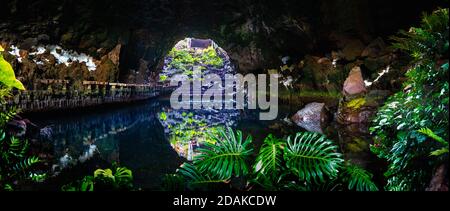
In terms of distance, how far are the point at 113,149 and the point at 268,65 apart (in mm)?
14993

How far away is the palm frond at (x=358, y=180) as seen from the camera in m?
1.74

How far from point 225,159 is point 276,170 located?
0.34 m

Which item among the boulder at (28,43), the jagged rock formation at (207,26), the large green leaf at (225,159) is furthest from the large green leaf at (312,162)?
the boulder at (28,43)

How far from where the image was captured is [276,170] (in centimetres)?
185

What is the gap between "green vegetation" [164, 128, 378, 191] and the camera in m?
1.78

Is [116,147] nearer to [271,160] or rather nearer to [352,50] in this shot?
[271,160]

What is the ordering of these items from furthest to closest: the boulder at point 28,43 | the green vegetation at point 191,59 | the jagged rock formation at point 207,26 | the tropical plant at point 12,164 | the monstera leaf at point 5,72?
the green vegetation at point 191,59 → the boulder at point 28,43 → the jagged rock formation at point 207,26 → the monstera leaf at point 5,72 → the tropical plant at point 12,164

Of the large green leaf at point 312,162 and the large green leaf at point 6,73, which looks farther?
the large green leaf at point 6,73

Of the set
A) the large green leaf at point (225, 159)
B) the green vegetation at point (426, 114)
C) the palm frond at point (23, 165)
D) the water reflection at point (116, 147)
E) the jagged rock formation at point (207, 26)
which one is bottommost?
the water reflection at point (116, 147)

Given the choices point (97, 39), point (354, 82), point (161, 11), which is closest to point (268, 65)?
point (161, 11)

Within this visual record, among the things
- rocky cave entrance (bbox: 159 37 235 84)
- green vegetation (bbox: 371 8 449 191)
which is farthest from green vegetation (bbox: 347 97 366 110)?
rocky cave entrance (bbox: 159 37 235 84)

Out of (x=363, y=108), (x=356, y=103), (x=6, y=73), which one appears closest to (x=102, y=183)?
(x=6, y=73)

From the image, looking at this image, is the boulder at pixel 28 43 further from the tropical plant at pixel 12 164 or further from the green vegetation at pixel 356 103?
→ the green vegetation at pixel 356 103
